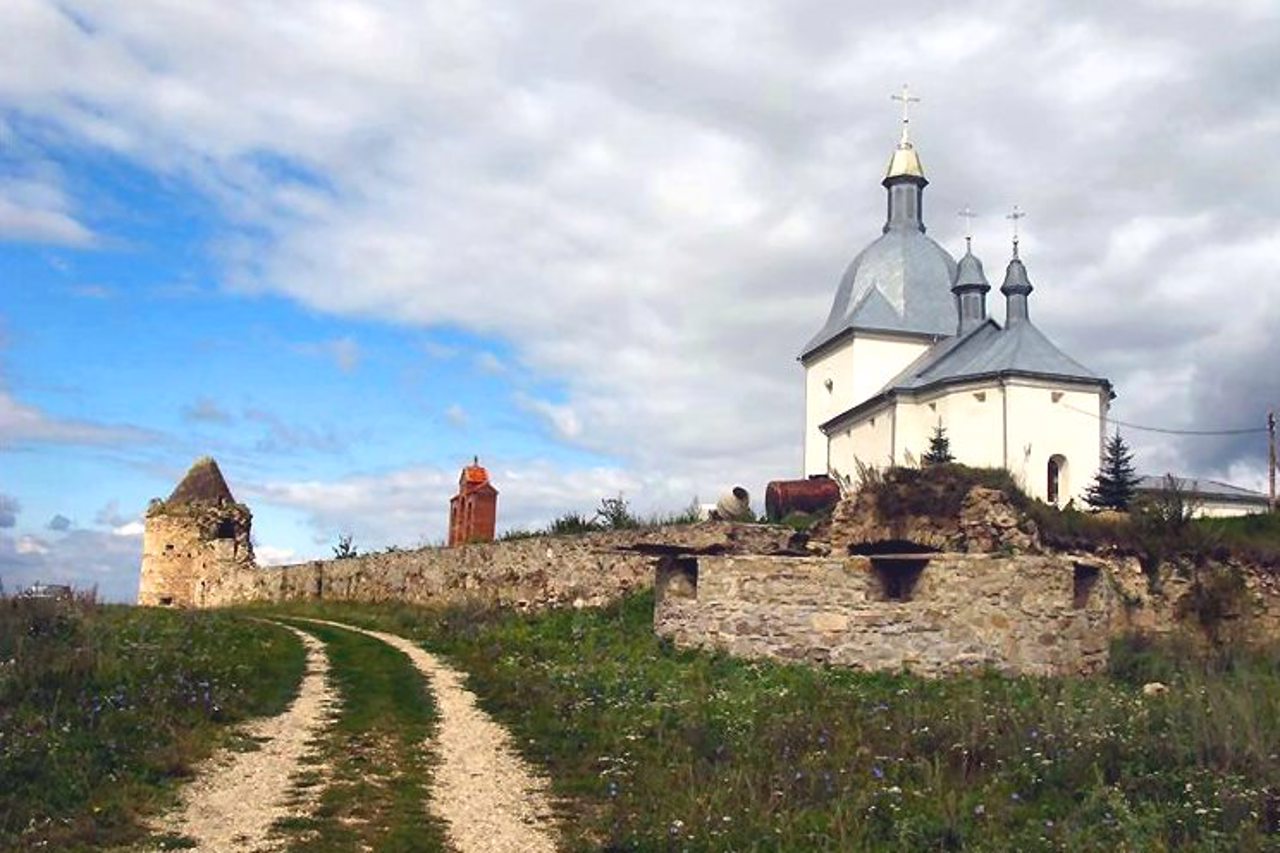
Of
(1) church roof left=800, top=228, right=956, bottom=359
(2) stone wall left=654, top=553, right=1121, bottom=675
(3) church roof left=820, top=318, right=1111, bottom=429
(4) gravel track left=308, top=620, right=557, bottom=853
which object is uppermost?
(1) church roof left=800, top=228, right=956, bottom=359

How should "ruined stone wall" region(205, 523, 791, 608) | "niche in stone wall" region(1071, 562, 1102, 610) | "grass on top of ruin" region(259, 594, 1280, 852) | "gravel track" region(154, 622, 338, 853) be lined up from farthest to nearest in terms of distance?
→ "ruined stone wall" region(205, 523, 791, 608) < "niche in stone wall" region(1071, 562, 1102, 610) < "gravel track" region(154, 622, 338, 853) < "grass on top of ruin" region(259, 594, 1280, 852)

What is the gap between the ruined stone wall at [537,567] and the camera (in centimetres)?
2058

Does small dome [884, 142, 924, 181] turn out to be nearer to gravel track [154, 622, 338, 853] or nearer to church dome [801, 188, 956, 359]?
church dome [801, 188, 956, 359]

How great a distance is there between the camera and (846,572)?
1628 cm

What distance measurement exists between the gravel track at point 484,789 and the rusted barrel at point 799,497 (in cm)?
1366

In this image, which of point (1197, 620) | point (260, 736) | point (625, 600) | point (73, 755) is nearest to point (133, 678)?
point (260, 736)

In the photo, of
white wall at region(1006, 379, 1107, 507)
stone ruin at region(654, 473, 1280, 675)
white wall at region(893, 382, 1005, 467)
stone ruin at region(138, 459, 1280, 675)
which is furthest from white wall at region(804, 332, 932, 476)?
stone ruin at region(654, 473, 1280, 675)

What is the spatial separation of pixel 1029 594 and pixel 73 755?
11.3m

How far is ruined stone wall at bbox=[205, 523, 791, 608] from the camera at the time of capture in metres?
20.6

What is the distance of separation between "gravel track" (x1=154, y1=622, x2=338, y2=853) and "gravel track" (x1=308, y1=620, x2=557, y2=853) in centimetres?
110

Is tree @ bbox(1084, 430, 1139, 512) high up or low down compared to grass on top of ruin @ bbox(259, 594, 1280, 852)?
up

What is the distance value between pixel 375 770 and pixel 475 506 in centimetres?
1917

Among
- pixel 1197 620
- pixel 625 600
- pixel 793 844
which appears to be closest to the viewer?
pixel 793 844

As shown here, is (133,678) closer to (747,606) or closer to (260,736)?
(260,736)
